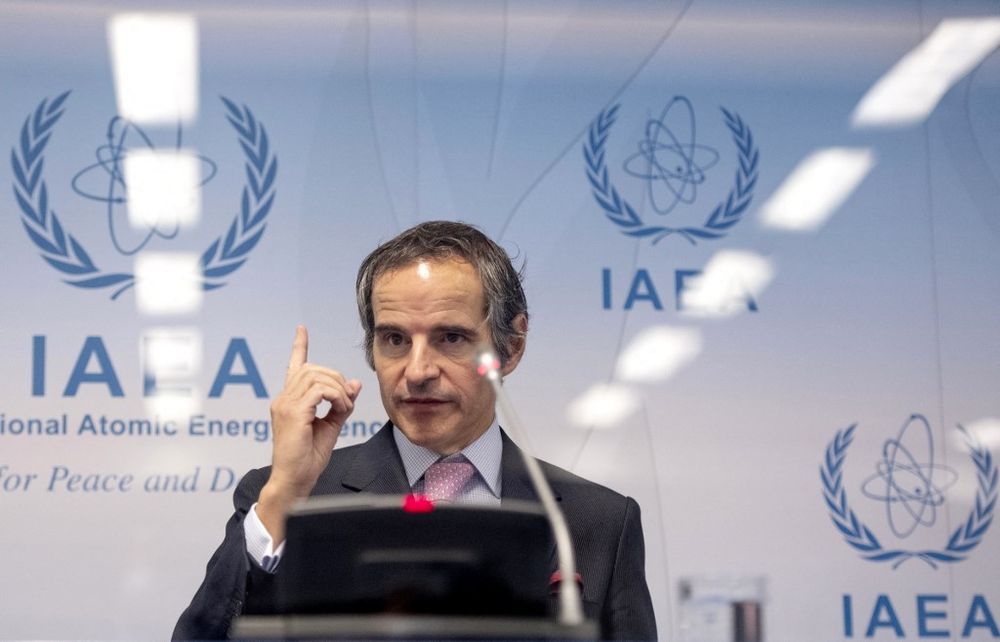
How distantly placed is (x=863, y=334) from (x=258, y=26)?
1.98 meters

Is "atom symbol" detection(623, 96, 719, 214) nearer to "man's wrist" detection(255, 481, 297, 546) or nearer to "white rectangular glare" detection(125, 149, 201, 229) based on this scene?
"white rectangular glare" detection(125, 149, 201, 229)

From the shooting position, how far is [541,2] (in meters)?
3.55

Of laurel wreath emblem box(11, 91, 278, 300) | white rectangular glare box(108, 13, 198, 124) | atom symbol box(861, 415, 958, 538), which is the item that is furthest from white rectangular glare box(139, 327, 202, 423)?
atom symbol box(861, 415, 958, 538)

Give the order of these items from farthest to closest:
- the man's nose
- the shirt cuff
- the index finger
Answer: the man's nose → the index finger → the shirt cuff

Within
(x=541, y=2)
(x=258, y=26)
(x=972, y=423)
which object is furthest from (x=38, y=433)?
(x=972, y=423)

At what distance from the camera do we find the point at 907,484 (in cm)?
349

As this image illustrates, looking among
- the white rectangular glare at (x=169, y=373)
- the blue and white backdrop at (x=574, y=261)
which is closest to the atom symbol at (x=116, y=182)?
the blue and white backdrop at (x=574, y=261)

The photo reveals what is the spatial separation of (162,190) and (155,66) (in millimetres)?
360

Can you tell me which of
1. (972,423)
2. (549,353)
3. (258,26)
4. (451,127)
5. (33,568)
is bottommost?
(33,568)

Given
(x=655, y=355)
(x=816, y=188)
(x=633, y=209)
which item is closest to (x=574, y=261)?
(x=633, y=209)

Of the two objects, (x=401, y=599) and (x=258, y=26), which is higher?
(x=258, y=26)

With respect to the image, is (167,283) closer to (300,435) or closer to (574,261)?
(574,261)

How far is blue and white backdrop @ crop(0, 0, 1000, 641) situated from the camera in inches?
128

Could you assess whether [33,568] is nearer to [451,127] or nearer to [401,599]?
[451,127]
